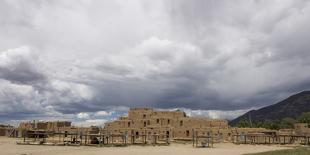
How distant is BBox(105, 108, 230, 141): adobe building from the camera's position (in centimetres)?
7881

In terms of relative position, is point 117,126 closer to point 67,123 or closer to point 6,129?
point 67,123

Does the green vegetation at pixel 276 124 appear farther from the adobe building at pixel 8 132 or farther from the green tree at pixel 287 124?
the adobe building at pixel 8 132

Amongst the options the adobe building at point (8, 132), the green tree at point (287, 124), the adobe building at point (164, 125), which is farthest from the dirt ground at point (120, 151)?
the green tree at point (287, 124)

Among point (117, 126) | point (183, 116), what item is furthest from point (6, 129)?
point (183, 116)

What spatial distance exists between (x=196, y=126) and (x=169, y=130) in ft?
17.3

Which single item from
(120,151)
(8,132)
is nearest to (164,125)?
(120,151)

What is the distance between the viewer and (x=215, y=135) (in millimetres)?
78500

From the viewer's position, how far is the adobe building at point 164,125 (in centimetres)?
7881

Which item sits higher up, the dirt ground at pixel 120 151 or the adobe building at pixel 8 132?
the adobe building at pixel 8 132

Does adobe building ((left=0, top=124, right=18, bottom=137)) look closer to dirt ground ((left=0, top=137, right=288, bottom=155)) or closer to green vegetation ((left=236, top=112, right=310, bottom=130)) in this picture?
dirt ground ((left=0, top=137, right=288, bottom=155))

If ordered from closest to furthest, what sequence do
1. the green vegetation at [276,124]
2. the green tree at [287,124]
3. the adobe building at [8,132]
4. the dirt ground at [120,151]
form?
the dirt ground at [120,151]
the adobe building at [8,132]
the green vegetation at [276,124]
the green tree at [287,124]

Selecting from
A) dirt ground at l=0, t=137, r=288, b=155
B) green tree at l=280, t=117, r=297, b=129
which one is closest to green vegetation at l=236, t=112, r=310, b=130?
green tree at l=280, t=117, r=297, b=129

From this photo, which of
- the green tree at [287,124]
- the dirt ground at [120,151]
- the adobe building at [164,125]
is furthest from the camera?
the green tree at [287,124]

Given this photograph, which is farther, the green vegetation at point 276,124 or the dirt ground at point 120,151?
the green vegetation at point 276,124
